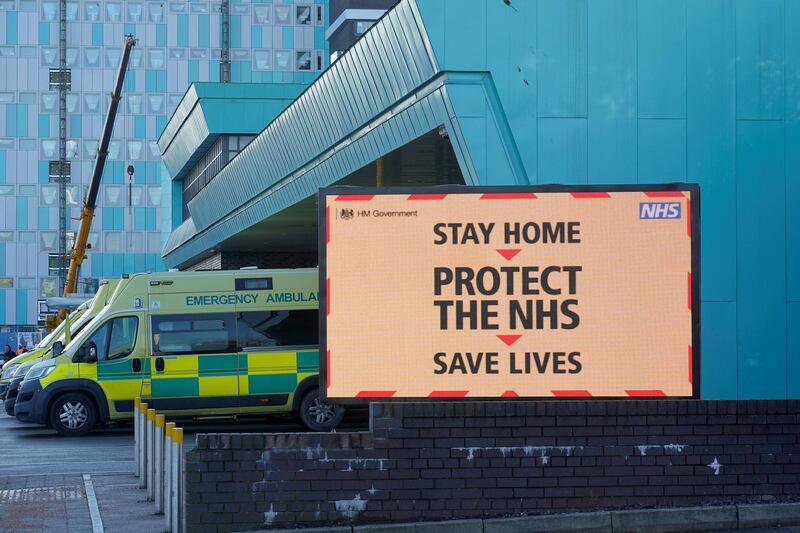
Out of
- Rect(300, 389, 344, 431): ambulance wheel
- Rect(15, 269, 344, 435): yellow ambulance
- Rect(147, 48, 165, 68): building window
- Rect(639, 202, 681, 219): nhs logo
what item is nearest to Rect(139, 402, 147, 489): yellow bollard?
Rect(639, 202, 681, 219): nhs logo

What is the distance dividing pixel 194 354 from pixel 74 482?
716cm

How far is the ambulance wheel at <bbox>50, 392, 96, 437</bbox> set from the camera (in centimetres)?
2286

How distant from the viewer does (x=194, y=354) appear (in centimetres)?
2236

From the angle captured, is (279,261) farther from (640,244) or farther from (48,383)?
(640,244)

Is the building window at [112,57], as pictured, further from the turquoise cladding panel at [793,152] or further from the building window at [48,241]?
the turquoise cladding panel at [793,152]

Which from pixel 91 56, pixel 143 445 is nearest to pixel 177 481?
pixel 143 445

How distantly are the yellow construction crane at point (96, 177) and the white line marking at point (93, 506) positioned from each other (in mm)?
26916

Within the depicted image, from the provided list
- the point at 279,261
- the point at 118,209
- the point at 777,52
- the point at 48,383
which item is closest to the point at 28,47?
the point at 118,209

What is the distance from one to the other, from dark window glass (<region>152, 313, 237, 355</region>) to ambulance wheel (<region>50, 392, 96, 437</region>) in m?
1.55

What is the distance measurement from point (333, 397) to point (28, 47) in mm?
86368

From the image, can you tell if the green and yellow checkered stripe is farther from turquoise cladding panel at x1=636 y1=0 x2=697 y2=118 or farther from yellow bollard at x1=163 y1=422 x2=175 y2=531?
yellow bollard at x1=163 y1=422 x2=175 y2=531

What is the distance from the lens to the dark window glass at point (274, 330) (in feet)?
73.4

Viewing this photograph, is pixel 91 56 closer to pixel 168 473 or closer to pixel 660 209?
pixel 168 473

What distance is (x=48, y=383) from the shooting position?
22812 millimetres
